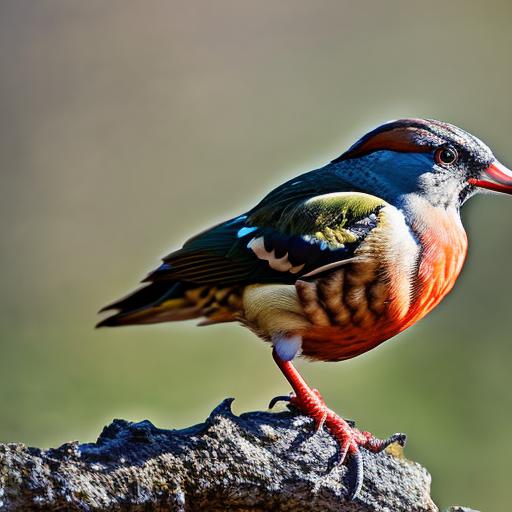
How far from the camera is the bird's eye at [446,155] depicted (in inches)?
187

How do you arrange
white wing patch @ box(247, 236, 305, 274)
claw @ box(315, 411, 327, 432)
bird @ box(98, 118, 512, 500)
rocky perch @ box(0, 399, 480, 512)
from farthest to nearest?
1. white wing patch @ box(247, 236, 305, 274)
2. bird @ box(98, 118, 512, 500)
3. claw @ box(315, 411, 327, 432)
4. rocky perch @ box(0, 399, 480, 512)

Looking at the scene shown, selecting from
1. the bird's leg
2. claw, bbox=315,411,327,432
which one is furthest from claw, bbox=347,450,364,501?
claw, bbox=315,411,327,432

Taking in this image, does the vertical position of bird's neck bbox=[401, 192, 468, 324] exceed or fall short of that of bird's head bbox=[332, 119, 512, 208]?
it falls short

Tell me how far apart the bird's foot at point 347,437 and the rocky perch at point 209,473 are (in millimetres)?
33

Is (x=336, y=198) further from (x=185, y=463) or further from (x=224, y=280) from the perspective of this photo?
(x=185, y=463)

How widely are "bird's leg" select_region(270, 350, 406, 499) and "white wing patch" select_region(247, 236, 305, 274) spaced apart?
0.34 m

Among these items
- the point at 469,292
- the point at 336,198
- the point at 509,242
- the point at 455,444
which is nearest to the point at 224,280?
the point at 336,198

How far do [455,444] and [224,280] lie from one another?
343 cm

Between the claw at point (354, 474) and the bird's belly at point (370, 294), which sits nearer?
the claw at point (354, 474)

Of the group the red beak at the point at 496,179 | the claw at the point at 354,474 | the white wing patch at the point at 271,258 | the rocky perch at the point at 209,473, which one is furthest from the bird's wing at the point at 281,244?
the claw at the point at 354,474

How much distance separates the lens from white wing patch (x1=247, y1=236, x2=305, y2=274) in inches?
183

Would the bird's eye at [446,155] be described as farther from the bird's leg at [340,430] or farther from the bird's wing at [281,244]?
the bird's leg at [340,430]

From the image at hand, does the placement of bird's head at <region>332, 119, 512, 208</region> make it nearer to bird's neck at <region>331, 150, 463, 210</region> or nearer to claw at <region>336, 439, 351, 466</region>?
bird's neck at <region>331, 150, 463, 210</region>

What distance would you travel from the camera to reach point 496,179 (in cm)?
477
